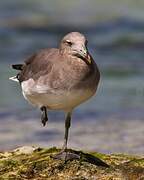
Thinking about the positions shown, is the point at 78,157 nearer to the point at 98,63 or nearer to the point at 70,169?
the point at 70,169

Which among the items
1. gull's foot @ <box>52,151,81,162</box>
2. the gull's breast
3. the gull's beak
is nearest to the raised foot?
gull's foot @ <box>52,151,81,162</box>

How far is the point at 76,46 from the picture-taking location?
6523 millimetres

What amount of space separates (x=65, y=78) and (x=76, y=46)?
0.31m

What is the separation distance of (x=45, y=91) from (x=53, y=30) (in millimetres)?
13638

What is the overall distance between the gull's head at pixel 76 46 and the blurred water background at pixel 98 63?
4299 mm

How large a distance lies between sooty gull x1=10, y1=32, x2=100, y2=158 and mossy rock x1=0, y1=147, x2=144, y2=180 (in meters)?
0.17

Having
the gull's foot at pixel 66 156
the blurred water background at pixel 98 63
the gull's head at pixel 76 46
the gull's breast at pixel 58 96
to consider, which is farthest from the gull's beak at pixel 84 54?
the blurred water background at pixel 98 63

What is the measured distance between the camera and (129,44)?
60.8 ft

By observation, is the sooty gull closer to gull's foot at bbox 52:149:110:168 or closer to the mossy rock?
gull's foot at bbox 52:149:110:168

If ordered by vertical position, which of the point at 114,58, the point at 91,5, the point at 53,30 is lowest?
the point at 114,58

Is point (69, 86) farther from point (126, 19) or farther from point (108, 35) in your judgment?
point (126, 19)

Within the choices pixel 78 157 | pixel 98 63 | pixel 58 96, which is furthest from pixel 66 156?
pixel 98 63

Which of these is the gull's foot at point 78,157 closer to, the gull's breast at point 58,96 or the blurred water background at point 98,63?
the gull's breast at point 58,96

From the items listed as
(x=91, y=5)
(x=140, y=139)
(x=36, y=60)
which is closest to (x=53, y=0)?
(x=91, y=5)
